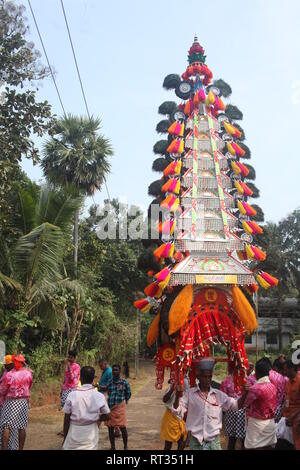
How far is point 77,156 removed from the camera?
61.9ft

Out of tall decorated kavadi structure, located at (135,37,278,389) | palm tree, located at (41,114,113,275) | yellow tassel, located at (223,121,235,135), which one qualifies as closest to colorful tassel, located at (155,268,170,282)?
tall decorated kavadi structure, located at (135,37,278,389)

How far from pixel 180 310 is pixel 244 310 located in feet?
3.11

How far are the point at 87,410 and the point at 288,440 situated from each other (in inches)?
94.4

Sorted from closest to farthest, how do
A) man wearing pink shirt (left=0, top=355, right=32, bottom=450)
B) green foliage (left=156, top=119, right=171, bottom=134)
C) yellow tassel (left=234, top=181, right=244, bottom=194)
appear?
man wearing pink shirt (left=0, top=355, right=32, bottom=450) → yellow tassel (left=234, top=181, right=244, bottom=194) → green foliage (left=156, top=119, right=171, bottom=134)

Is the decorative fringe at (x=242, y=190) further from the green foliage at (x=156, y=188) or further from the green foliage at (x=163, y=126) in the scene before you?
the green foliage at (x=163, y=126)

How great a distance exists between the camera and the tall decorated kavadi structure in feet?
22.3

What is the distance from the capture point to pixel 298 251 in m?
34.9

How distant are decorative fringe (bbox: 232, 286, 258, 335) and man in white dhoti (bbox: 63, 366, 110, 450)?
2.80 metres

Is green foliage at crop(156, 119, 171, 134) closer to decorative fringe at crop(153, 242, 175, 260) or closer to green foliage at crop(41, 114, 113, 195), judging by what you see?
decorative fringe at crop(153, 242, 175, 260)

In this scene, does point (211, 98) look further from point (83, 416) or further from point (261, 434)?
point (83, 416)

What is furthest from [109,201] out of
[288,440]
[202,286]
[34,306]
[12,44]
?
[288,440]

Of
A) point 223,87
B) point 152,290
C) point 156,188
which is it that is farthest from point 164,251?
point 223,87

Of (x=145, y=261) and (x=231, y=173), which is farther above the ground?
(x=231, y=173)
